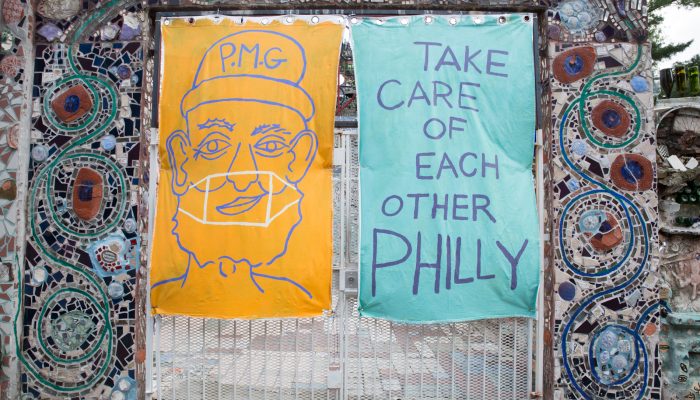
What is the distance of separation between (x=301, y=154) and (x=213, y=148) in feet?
2.24

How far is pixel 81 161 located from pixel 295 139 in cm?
175

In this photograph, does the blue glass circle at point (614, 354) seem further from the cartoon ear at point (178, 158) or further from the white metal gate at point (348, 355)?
the cartoon ear at point (178, 158)

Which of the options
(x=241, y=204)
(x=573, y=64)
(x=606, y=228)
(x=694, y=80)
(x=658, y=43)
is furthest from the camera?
(x=658, y=43)

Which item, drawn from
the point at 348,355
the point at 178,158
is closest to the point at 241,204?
the point at 178,158

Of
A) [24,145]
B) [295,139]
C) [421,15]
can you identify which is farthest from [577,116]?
[24,145]

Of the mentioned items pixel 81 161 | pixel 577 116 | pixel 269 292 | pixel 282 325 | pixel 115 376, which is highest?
pixel 577 116

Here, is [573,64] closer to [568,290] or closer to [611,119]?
[611,119]

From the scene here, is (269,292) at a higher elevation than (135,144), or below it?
below

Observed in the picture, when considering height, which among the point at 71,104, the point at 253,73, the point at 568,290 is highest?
the point at 253,73

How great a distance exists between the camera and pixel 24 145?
12.9ft

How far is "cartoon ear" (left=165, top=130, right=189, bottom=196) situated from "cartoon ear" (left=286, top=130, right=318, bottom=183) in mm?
821

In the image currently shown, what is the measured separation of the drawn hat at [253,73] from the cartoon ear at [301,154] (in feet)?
0.51

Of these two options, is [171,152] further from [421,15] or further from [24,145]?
[421,15]

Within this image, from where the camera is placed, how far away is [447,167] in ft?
12.3
